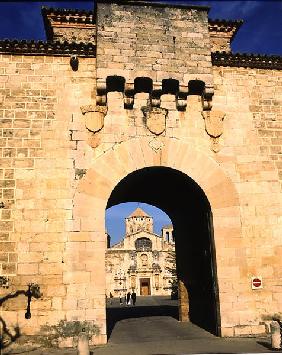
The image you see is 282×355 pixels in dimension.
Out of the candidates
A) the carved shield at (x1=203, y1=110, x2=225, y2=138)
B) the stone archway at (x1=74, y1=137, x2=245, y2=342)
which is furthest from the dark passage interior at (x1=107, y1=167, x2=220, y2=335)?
the carved shield at (x1=203, y1=110, x2=225, y2=138)

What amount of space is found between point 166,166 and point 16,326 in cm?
482

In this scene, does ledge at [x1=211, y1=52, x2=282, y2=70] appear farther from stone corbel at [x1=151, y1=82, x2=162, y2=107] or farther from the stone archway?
the stone archway

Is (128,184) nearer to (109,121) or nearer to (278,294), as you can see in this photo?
(109,121)

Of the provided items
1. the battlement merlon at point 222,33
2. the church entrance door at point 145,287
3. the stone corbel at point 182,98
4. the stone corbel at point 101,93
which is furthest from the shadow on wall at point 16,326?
the church entrance door at point 145,287

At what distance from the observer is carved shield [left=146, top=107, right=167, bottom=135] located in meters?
9.34

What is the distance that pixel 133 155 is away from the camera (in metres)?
9.08

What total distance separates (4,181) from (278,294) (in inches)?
268

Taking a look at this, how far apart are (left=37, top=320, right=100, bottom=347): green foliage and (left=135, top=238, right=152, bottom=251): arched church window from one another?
45679 mm

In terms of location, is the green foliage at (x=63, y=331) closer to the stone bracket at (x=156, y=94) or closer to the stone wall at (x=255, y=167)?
the stone wall at (x=255, y=167)

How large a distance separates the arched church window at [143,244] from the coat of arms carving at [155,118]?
148ft

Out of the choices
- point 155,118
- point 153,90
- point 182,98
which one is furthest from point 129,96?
point 182,98

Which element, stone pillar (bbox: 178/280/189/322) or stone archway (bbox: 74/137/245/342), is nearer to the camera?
stone archway (bbox: 74/137/245/342)

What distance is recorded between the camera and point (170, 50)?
967 centimetres

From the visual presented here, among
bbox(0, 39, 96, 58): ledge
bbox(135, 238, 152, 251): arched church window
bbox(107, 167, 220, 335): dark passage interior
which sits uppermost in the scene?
bbox(0, 39, 96, 58): ledge
